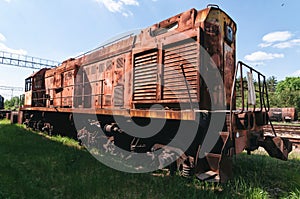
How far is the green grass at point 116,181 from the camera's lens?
4.14 meters

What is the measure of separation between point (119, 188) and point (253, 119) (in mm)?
3152

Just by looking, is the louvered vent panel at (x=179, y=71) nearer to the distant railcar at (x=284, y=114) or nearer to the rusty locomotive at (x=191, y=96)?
the rusty locomotive at (x=191, y=96)

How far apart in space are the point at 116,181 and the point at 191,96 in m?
2.43

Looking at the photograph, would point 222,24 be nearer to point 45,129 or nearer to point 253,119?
point 253,119

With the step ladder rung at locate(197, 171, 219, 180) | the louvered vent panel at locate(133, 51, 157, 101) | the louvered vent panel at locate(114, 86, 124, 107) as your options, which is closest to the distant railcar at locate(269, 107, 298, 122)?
the louvered vent panel at locate(114, 86, 124, 107)

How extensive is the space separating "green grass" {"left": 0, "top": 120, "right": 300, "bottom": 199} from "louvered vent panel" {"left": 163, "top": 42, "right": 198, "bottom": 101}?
1855 millimetres

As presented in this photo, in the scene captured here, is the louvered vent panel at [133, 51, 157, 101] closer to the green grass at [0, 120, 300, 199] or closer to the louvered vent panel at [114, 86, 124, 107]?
the louvered vent panel at [114, 86, 124, 107]

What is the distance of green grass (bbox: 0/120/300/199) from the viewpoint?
414cm

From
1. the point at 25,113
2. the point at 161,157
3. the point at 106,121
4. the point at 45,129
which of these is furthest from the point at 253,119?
the point at 25,113

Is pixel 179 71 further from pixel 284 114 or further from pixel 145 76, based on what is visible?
pixel 284 114

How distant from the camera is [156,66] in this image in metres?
5.57

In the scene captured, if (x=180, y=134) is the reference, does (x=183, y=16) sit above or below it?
above

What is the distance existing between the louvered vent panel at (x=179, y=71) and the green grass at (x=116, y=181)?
1855 mm

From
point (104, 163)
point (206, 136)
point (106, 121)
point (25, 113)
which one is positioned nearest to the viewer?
point (206, 136)
